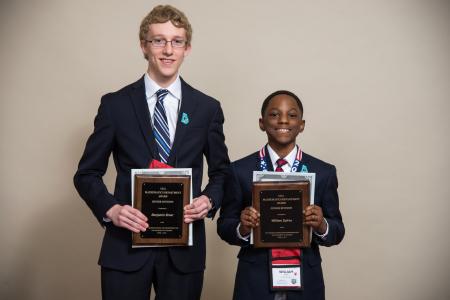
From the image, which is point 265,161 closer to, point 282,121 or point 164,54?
point 282,121

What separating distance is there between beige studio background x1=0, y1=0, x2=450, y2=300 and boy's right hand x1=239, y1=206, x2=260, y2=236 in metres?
1.81

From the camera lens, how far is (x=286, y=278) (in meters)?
2.80

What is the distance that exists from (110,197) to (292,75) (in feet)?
7.38

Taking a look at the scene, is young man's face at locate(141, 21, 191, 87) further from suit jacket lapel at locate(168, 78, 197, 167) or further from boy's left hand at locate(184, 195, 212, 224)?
boy's left hand at locate(184, 195, 212, 224)

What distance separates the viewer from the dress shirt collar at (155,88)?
292 centimetres

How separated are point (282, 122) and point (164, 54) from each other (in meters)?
0.67

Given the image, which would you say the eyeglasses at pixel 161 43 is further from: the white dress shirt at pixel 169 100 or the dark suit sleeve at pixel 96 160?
the dark suit sleeve at pixel 96 160

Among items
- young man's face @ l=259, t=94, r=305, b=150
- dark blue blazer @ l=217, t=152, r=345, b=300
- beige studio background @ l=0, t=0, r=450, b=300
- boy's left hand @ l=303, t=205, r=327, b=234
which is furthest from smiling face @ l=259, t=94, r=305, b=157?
beige studio background @ l=0, t=0, r=450, b=300

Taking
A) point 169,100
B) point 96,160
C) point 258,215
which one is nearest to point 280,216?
point 258,215

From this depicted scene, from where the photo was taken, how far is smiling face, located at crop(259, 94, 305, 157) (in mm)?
2918

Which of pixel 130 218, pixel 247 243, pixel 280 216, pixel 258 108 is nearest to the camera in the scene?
pixel 130 218

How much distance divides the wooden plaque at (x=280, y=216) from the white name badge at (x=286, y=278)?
119 mm

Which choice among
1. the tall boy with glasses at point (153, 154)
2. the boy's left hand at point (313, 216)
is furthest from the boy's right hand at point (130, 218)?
the boy's left hand at point (313, 216)

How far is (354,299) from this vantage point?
4.66m
